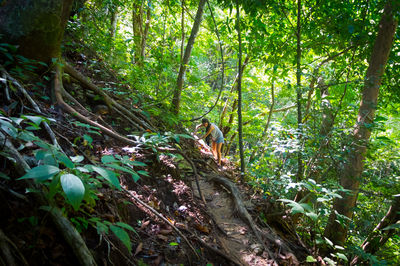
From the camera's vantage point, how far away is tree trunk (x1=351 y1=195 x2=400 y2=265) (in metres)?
3.56

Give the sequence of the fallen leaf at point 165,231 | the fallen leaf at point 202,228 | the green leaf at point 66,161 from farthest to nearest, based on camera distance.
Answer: the fallen leaf at point 202,228
the fallen leaf at point 165,231
the green leaf at point 66,161

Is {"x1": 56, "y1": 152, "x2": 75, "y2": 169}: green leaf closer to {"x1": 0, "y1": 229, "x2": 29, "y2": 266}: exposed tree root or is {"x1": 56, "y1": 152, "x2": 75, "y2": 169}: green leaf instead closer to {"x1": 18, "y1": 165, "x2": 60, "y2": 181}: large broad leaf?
{"x1": 18, "y1": 165, "x2": 60, "y2": 181}: large broad leaf

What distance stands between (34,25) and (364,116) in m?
4.97

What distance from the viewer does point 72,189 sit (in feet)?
3.48

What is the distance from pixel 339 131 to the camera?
3580 millimetres

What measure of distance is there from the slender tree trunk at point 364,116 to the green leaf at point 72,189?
389 cm

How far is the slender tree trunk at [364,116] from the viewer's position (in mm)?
3637

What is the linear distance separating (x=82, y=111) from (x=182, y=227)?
7.05ft

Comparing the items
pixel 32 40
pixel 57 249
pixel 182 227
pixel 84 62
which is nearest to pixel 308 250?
pixel 182 227

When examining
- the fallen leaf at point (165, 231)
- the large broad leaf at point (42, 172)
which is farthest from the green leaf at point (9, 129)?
the fallen leaf at point (165, 231)

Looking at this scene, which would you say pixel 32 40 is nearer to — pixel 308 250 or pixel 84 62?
pixel 84 62

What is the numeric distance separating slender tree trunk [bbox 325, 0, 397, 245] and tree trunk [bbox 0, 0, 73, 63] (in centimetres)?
474

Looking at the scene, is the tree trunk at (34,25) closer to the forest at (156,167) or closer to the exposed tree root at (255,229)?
the forest at (156,167)

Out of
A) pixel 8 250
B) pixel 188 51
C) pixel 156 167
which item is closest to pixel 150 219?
pixel 156 167
